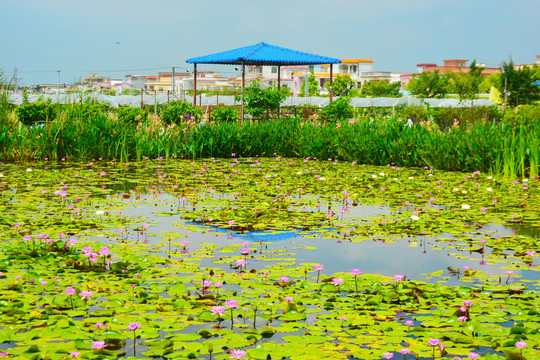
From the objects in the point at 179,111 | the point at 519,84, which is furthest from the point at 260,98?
the point at 519,84

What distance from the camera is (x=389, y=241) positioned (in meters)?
4.98

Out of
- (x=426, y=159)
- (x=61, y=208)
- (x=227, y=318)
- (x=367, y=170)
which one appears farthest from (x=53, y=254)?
(x=426, y=159)

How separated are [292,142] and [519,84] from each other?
3905cm

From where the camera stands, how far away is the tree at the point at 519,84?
46250mm

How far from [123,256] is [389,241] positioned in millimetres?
2260

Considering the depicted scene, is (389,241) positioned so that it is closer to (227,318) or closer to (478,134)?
(227,318)

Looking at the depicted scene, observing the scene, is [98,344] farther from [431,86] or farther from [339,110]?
[431,86]

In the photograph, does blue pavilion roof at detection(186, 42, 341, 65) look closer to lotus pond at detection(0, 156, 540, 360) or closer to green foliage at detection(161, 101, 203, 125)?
green foliage at detection(161, 101, 203, 125)

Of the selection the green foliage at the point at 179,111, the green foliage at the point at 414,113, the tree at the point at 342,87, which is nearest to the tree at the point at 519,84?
the tree at the point at 342,87

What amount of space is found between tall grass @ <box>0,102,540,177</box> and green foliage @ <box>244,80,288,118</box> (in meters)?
3.21

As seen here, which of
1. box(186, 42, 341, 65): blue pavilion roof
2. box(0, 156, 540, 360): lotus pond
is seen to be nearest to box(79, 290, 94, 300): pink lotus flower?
box(0, 156, 540, 360): lotus pond

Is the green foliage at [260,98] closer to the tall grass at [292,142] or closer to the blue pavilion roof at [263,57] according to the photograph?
the blue pavilion roof at [263,57]

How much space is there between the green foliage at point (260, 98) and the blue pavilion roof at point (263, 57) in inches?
65.5

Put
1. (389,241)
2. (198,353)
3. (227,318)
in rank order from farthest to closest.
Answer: (389,241), (227,318), (198,353)
